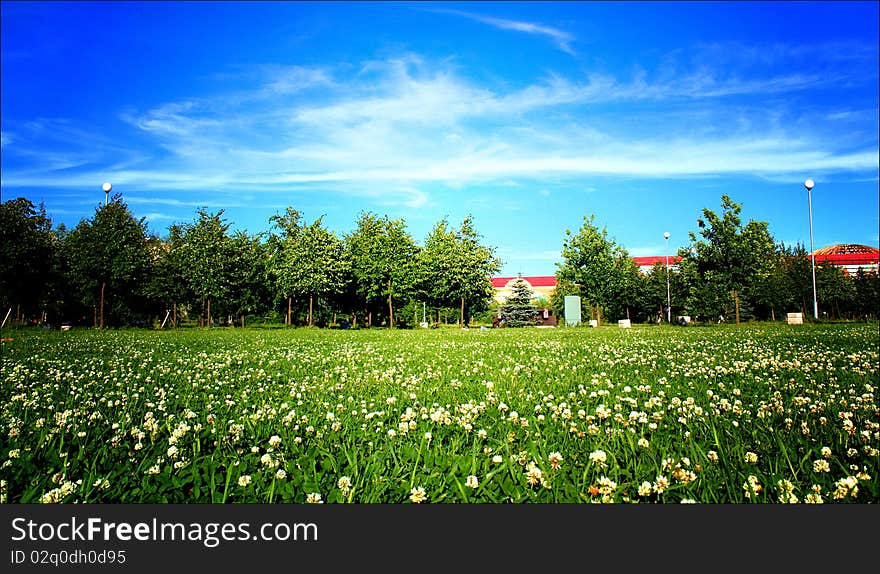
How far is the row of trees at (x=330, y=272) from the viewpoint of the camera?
105ft

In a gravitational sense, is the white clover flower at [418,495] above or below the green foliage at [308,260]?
below

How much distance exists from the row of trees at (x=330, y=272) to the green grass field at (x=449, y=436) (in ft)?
89.9

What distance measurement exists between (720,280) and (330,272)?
2606cm

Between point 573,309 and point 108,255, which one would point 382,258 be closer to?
point 573,309

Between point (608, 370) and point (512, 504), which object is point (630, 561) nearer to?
point (512, 504)

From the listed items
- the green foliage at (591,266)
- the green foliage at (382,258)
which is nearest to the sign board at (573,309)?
the green foliage at (591,266)

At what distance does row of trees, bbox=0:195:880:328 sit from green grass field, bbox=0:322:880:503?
27403 millimetres

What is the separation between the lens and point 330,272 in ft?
130

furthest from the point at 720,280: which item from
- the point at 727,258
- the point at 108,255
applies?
the point at 108,255

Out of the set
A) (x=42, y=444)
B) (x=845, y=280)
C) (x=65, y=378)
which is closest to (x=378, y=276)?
(x=65, y=378)

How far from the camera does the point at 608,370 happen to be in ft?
27.3

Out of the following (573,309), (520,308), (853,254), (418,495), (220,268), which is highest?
(853,254)

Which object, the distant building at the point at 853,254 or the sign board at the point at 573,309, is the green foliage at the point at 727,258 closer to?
the sign board at the point at 573,309

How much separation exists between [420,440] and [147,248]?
38194 millimetres
